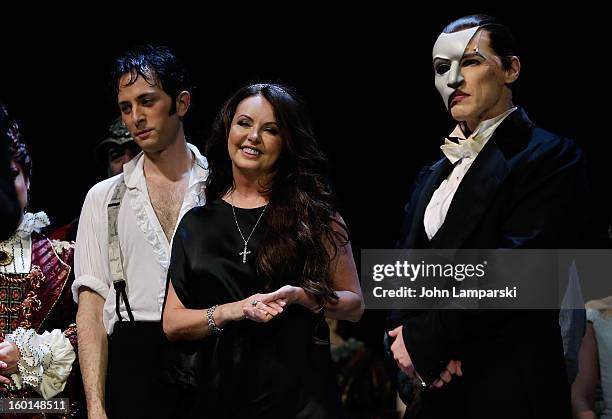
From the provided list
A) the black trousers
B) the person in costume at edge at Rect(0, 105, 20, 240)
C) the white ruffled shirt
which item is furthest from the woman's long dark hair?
the person in costume at edge at Rect(0, 105, 20, 240)

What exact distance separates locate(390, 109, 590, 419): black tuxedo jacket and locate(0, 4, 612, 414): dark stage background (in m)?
2.18

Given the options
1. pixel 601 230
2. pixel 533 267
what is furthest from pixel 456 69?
pixel 601 230

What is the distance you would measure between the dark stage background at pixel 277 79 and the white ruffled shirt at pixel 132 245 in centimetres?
149

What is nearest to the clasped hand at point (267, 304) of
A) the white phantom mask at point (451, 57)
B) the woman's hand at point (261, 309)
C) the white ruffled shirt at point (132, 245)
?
the woman's hand at point (261, 309)

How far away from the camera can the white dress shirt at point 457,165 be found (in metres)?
3.07

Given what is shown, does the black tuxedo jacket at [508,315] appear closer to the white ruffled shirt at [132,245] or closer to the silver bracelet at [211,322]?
the silver bracelet at [211,322]

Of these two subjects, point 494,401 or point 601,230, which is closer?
point 494,401

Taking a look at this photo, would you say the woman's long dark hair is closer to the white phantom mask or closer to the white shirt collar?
the white shirt collar

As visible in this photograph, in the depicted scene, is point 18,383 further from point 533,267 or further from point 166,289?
point 533,267

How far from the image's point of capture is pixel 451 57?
3.14m

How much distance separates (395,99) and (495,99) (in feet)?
7.15

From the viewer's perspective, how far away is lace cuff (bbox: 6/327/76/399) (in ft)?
12.9

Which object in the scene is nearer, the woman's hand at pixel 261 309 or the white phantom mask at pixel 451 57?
the woman's hand at pixel 261 309

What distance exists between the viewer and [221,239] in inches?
125
